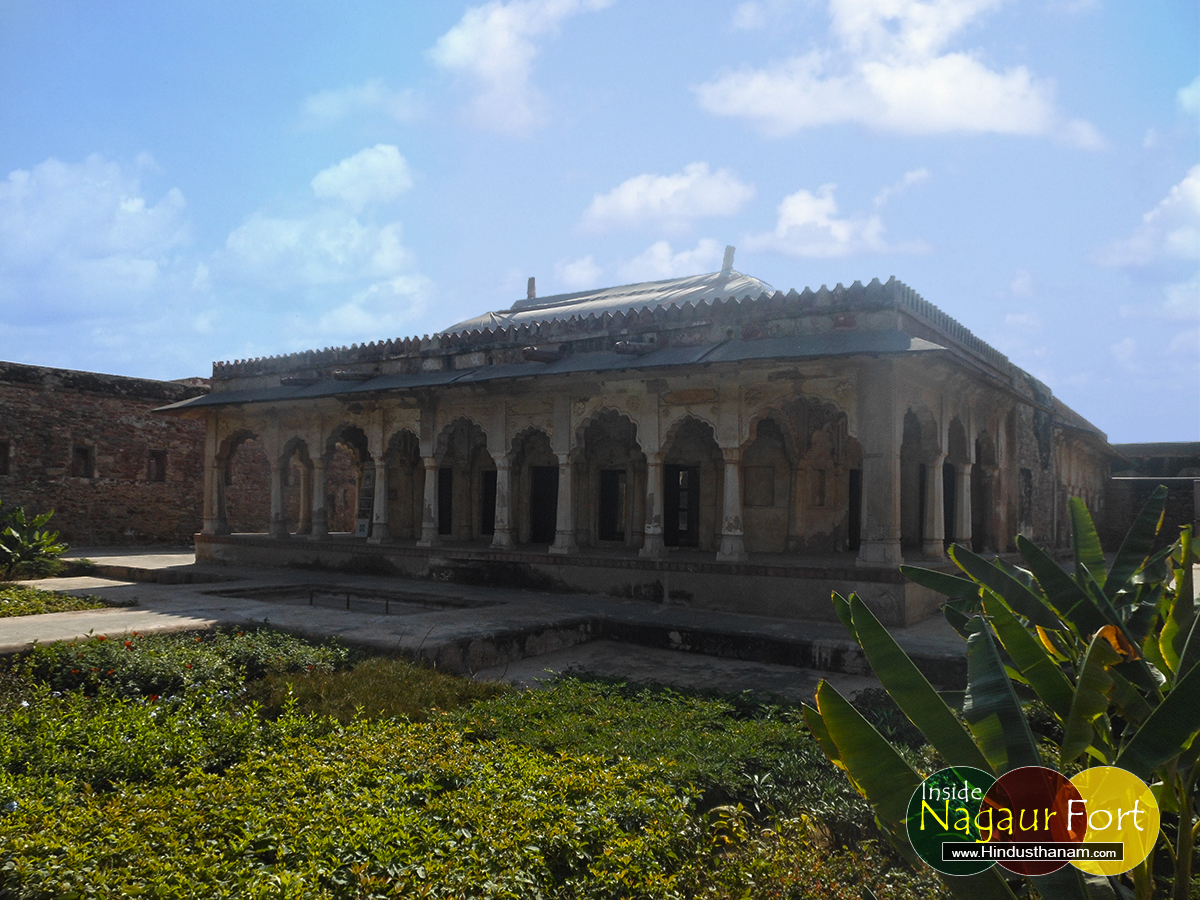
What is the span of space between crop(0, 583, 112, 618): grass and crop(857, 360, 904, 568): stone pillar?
31.2ft

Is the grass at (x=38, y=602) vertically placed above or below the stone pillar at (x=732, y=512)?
below

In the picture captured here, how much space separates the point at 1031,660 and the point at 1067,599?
74cm

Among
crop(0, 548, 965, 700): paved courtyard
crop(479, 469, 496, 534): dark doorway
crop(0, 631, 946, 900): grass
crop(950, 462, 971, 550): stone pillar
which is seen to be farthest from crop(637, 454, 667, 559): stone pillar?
crop(0, 631, 946, 900): grass

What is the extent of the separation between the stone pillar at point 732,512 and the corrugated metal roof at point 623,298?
4.85 metres

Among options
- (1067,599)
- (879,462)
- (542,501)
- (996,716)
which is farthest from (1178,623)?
(542,501)

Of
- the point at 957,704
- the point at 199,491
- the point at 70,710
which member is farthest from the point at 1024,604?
the point at 199,491

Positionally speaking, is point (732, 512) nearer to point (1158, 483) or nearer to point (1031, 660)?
point (1031, 660)

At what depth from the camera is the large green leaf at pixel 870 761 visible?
7.16 feet

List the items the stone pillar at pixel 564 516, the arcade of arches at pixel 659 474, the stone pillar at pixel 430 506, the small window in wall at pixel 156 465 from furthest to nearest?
1. the small window in wall at pixel 156 465
2. the stone pillar at pixel 430 506
3. the stone pillar at pixel 564 516
4. the arcade of arches at pixel 659 474

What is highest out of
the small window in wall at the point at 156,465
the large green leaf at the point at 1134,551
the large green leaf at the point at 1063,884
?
the small window in wall at the point at 156,465

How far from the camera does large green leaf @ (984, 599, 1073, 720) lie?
261cm

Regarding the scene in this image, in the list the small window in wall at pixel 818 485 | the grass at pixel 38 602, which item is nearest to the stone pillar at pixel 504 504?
the small window in wall at pixel 818 485

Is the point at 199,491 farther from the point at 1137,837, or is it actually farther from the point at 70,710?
the point at 1137,837

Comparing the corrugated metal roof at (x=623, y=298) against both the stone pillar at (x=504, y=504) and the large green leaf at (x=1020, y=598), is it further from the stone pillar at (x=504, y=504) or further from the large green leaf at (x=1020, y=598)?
the large green leaf at (x=1020, y=598)
